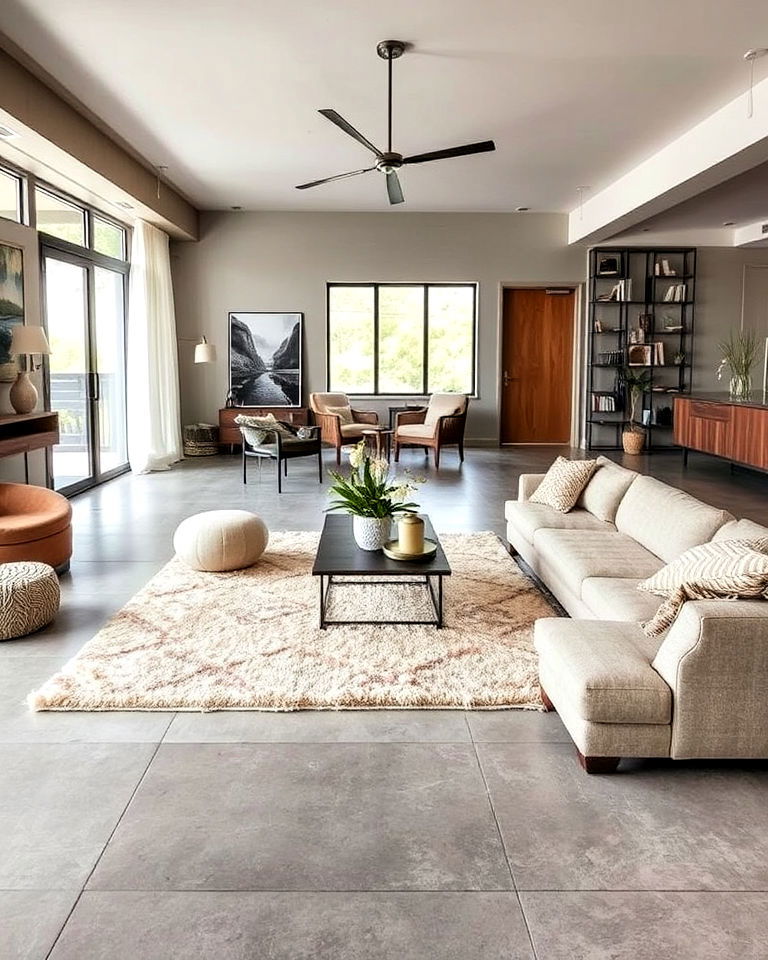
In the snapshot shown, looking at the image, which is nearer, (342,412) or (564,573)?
(564,573)

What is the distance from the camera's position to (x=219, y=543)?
4.74 metres

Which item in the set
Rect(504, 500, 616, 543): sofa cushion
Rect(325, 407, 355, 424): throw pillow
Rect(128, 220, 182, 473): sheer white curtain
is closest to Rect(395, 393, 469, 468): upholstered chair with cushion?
Rect(325, 407, 355, 424): throw pillow

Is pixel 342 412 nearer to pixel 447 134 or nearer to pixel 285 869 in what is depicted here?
pixel 447 134

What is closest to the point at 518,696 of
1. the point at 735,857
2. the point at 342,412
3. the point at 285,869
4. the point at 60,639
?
the point at 735,857

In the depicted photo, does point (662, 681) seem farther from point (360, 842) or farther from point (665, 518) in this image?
point (665, 518)

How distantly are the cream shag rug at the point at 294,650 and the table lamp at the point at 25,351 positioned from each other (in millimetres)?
2014

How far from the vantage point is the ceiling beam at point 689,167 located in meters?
5.94

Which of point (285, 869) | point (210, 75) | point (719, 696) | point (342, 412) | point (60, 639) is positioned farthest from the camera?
point (342, 412)

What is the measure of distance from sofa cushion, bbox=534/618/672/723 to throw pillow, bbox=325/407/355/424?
25.0 feet

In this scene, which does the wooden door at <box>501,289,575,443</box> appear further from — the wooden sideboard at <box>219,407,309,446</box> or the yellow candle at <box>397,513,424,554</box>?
the yellow candle at <box>397,513,424,554</box>

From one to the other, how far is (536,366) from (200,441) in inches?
191

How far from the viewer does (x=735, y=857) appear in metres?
2.11

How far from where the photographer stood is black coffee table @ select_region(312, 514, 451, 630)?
371 cm

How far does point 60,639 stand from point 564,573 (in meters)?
2.38
